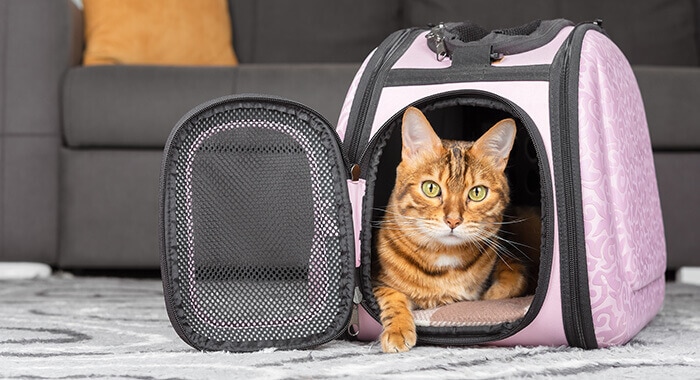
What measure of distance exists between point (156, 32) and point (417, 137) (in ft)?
4.33

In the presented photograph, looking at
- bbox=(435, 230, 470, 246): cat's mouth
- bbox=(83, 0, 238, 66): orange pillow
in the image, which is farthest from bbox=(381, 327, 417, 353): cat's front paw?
bbox=(83, 0, 238, 66): orange pillow

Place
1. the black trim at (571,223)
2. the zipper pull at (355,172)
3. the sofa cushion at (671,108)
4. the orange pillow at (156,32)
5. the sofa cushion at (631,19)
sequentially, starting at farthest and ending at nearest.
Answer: the sofa cushion at (631,19) < the orange pillow at (156,32) < the sofa cushion at (671,108) < the zipper pull at (355,172) < the black trim at (571,223)

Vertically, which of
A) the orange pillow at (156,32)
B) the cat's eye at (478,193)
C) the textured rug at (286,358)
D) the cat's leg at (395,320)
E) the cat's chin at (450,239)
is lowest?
the textured rug at (286,358)

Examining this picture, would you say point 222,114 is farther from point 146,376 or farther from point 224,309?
point 146,376

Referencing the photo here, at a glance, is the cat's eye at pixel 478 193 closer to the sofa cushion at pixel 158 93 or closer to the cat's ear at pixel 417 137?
the cat's ear at pixel 417 137

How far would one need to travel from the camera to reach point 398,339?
1.19m

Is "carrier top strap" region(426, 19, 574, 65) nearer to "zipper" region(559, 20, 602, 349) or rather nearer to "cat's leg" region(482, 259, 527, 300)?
"zipper" region(559, 20, 602, 349)

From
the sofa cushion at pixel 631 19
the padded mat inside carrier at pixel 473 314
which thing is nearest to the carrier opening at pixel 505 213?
the padded mat inside carrier at pixel 473 314

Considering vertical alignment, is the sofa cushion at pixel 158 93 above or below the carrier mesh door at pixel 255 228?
above

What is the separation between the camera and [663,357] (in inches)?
45.4

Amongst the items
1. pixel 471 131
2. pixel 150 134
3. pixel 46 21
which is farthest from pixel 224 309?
pixel 46 21

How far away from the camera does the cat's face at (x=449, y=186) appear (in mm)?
1312

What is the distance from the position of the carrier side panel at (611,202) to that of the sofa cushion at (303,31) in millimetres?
1359

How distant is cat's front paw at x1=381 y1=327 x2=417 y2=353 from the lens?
1.19 metres
